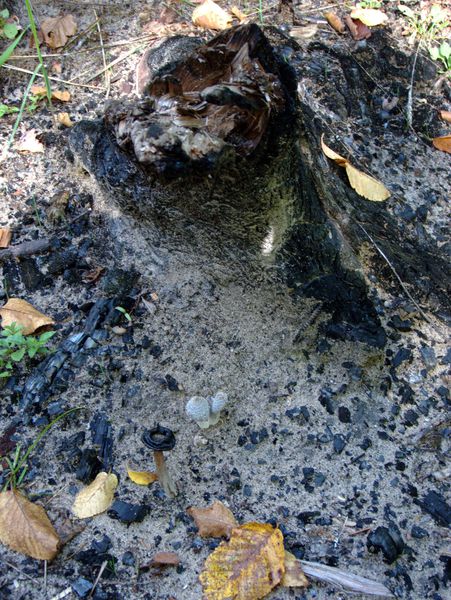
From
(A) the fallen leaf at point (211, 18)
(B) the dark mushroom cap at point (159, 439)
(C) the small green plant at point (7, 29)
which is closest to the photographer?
(B) the dark mushroom cap at point (159, 439)

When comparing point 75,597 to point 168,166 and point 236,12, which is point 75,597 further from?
point 236,12

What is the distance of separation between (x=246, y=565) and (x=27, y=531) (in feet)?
2.13

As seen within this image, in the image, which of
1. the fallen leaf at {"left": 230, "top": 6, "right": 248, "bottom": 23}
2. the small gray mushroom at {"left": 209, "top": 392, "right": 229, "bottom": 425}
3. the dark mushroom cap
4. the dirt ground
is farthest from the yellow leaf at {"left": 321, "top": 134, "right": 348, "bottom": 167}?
the fallen leaf at {"left": 230, "top": 6, "right": 248, "bottom": 23}

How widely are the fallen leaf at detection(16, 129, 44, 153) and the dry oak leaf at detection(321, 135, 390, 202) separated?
4.28 feet

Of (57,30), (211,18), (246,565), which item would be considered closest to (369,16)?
(211,18)

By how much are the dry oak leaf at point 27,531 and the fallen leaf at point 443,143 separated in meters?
2.34

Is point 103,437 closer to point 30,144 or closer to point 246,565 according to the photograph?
point 246,565

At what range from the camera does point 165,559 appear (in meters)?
Answer: 1.77

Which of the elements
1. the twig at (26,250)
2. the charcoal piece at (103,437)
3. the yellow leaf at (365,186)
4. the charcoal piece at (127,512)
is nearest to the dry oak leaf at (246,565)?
the charcoal piece at (127,512)

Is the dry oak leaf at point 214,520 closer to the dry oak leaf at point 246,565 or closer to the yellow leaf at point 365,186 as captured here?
the dry oak leaf at point 246,565

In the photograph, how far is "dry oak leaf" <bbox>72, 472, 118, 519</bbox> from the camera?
1871 mm

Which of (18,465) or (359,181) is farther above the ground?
(359,181)

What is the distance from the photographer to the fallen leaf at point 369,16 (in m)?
3.24

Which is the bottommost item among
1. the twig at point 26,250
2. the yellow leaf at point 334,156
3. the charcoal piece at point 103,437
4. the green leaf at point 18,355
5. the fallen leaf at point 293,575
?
the fallen leaf at point 293,575
